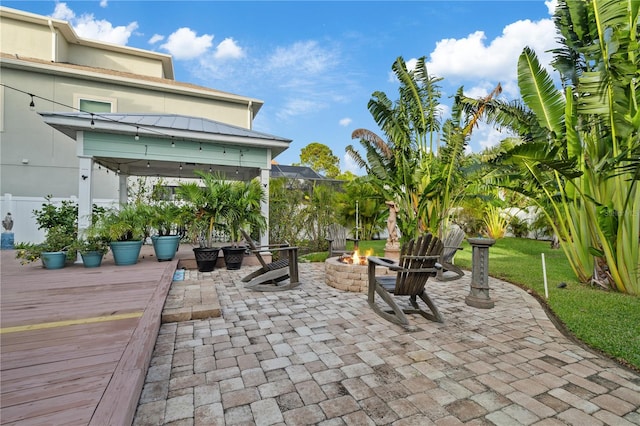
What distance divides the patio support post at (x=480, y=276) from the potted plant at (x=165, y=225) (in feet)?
21.0

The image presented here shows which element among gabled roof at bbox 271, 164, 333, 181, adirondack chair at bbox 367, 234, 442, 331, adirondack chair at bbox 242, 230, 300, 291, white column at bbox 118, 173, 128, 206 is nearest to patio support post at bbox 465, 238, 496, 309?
adirondack chair at bbox 367, 234, 442, 331

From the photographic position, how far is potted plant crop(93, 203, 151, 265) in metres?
6.37

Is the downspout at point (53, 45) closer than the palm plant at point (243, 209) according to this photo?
No

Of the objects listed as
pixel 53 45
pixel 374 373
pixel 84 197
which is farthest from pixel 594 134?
pixel 53 45

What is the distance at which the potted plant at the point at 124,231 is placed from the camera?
20.9ft

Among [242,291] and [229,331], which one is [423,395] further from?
[242,291]

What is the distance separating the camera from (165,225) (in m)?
7.26

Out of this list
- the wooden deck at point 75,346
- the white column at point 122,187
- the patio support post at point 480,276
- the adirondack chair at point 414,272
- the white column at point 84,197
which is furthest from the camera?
the white column at point 122,187

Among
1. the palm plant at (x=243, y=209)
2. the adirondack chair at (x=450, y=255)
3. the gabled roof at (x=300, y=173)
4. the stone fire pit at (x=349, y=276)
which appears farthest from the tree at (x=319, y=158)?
→ the stone fire pit at (x=349, y=276)

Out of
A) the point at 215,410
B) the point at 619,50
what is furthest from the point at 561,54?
the point at 215,410

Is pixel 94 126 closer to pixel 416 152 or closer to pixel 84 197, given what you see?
pixel 84 197

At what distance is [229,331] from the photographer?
141 inches

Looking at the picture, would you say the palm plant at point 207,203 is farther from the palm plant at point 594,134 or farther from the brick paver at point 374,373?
the palm plant at point 594,134

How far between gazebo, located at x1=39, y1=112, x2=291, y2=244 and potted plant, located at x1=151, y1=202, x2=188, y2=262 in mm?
1296
